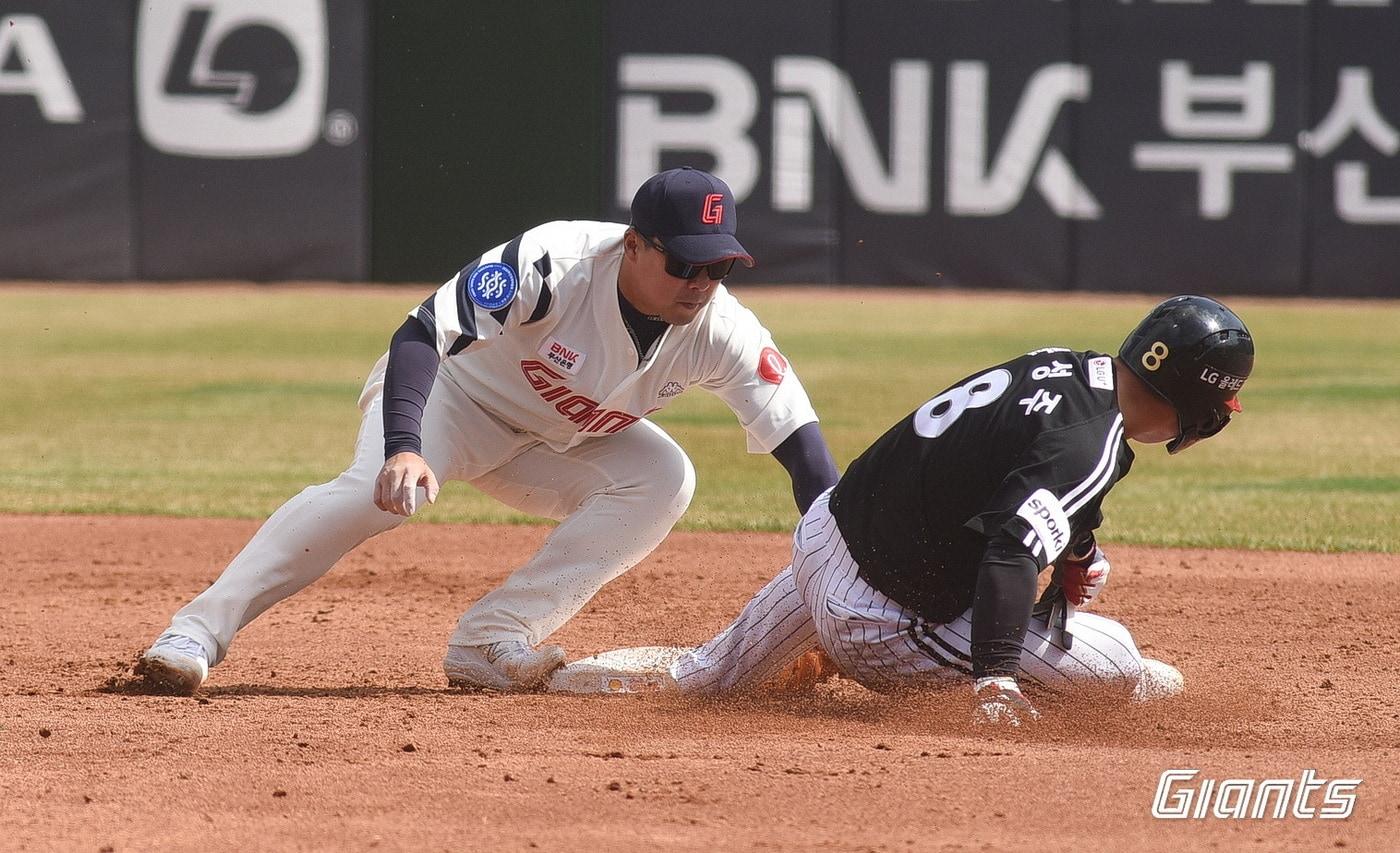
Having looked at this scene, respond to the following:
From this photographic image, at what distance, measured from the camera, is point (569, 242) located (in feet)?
14.3

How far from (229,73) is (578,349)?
13.3m

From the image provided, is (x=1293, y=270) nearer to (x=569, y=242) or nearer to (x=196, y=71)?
(x=196, y=71)

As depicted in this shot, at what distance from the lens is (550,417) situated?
455cm

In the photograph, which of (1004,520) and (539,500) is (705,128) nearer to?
(539,500)

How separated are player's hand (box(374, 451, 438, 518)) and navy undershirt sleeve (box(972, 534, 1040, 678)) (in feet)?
4.00

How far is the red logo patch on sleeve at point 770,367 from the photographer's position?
14.7 ft

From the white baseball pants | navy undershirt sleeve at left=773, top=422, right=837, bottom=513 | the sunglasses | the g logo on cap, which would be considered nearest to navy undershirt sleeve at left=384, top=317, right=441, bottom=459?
the white baseball pants

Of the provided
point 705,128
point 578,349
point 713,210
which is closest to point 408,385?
point 578,349

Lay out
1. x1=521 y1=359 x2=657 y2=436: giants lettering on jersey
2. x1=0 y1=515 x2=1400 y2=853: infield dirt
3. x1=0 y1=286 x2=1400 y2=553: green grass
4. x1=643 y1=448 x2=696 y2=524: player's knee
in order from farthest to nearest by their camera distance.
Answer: x1=0 y1=286 x2=1400 y2=553: green grass, x1=643 y1=448 x2=696 y2=524: player's knee, x1=521 y1=359 x2=657 y2=436: giants lettering on jersey, x1=0 y1=515 x2=1400 y2=853: infield dirt

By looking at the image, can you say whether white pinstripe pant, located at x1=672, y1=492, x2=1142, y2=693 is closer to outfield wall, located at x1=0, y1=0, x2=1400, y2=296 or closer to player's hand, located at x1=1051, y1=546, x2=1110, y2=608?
player's hand, located at x1=1051, y1=546, x2=1110, y2=608

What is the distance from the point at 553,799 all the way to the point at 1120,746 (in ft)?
4.20

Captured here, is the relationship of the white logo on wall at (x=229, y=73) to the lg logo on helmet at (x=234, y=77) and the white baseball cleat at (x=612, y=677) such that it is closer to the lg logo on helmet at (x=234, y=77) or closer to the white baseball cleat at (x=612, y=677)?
Answer: the lg logo on helmet at (x=234, y=77)

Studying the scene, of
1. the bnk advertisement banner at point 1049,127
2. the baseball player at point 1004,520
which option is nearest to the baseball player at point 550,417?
the baseball player at point 1004,520

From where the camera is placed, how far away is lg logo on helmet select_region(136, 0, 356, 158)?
1645 cm
